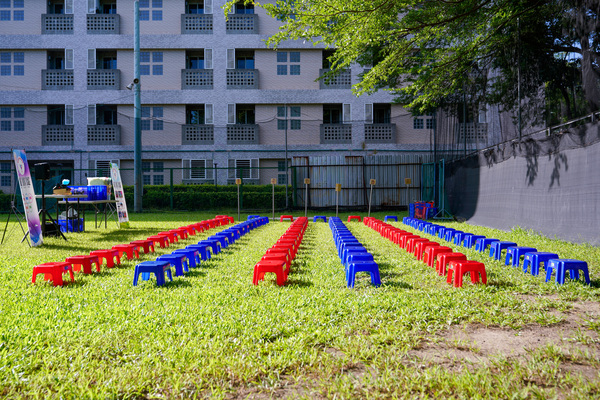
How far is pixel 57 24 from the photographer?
89.7 feet

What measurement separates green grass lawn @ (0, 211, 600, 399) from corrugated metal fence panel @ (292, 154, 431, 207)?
17.1 meters

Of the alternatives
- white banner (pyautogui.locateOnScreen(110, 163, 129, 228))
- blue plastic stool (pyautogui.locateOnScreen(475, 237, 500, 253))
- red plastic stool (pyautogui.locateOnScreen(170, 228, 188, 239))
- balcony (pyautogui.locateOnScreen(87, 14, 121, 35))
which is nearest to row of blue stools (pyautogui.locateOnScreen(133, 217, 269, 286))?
red plastic stool (pyautogui.locateOnScreen(170, 228, 188, 239))

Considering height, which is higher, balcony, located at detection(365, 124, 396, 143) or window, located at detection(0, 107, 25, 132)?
window, located at detection(0, 107, 25, 132)

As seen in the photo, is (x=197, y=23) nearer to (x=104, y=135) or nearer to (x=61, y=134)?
(x=104, y=135)

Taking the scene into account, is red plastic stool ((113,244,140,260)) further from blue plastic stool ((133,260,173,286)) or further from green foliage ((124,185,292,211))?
green foliage ((124,185,292,211))

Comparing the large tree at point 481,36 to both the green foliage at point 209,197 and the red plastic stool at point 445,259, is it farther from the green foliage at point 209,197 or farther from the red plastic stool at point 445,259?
the green foliage at point 209,197

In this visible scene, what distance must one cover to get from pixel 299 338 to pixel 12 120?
1118 inches

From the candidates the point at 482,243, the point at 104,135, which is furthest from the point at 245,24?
the point at 482,243

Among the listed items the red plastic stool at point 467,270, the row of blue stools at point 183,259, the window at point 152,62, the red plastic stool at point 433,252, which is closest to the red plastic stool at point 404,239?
the red plastic stool at point 433,252

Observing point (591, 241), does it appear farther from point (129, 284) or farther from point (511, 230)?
point (129, 284)

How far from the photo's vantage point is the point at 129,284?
5.81 metres

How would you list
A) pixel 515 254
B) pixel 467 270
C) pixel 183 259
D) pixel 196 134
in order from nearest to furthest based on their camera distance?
pixel 467 270, pixel 183 259, pixel 515 254, pixel 196 134

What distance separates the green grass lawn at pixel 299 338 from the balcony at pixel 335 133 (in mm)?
21038

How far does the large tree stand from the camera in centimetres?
978
